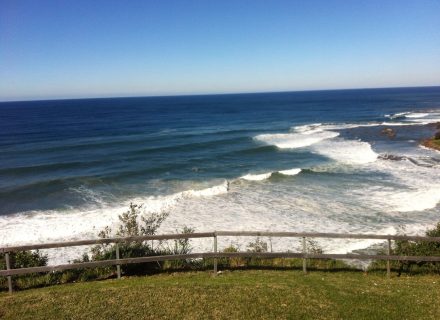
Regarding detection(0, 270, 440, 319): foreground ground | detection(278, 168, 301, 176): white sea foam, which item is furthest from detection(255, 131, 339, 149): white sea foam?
detection(0, 270, 440, 319): foreground ground

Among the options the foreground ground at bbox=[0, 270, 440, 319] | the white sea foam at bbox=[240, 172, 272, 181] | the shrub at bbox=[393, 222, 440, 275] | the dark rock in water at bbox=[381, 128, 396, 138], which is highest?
the foreground ground at bbox=[0, 270, 440, 319]

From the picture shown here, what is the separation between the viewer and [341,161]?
3256cm

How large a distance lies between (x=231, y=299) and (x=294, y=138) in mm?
42856

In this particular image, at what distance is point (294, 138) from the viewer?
49250mm

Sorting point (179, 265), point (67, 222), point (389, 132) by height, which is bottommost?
point (67, 222)

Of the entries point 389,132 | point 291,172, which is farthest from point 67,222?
point 389,132

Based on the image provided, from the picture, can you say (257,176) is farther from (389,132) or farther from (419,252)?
(389,132)

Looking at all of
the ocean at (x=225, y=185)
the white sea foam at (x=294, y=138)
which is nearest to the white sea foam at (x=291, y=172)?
the ocean at (x=225, y=185)

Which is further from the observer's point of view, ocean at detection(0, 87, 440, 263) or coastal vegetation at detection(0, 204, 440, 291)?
ocean at detection(0, 87, 440, 263)

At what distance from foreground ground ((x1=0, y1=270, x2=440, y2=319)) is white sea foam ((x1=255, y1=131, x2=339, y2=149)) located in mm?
33597

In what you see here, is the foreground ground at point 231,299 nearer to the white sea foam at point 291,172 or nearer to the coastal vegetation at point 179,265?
the coastal vegetation at point 179,265

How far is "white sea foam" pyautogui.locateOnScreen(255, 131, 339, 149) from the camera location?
43.9 m

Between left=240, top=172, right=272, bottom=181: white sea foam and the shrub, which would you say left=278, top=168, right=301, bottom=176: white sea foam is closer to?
left=240, top=172, right=272, bottom=181: white sea foam

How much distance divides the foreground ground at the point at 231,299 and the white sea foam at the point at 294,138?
110ft
